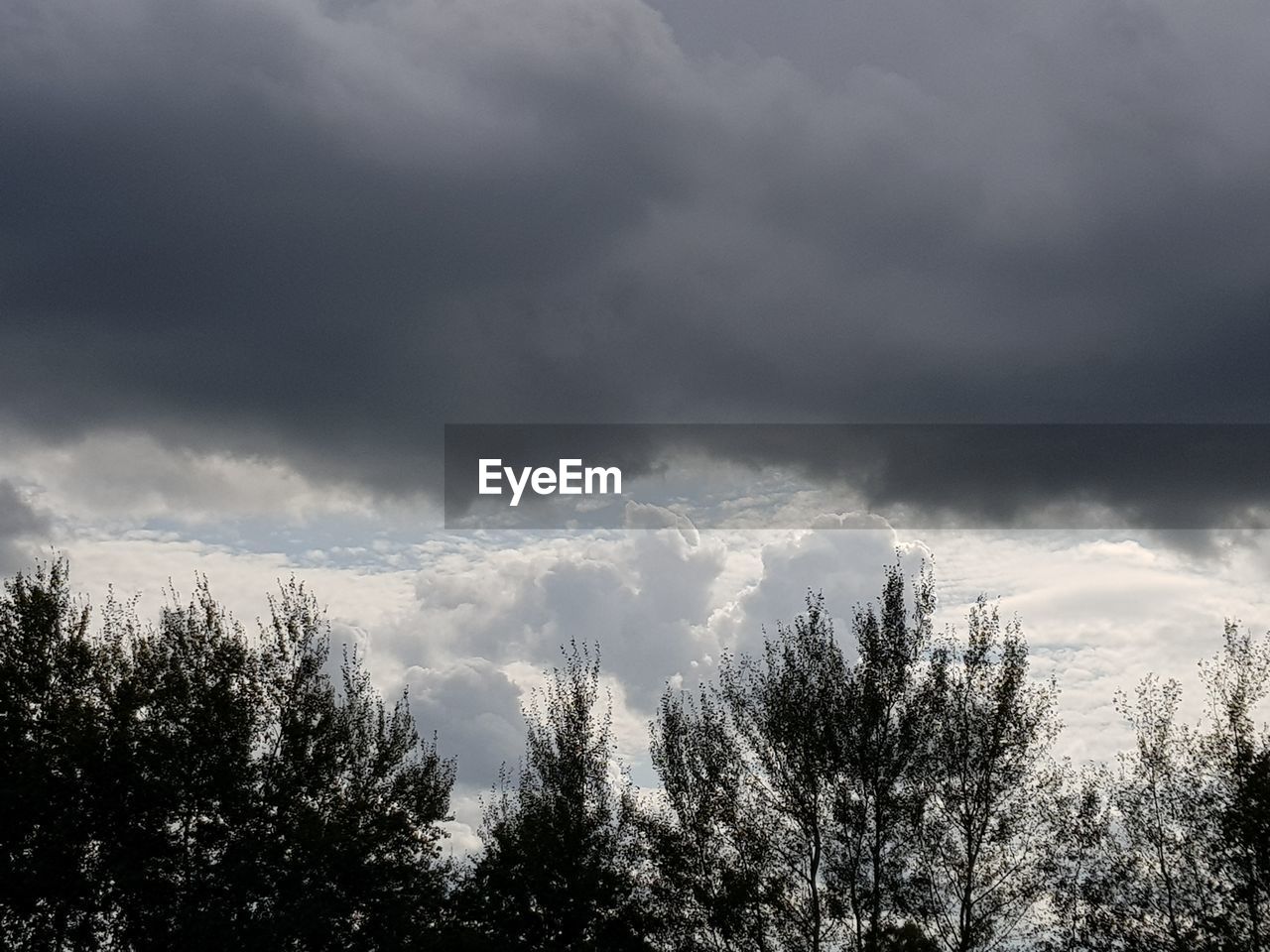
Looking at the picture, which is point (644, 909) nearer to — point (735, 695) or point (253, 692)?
point (735, 695)

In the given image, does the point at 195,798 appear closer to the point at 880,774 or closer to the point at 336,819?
the point at 336,819

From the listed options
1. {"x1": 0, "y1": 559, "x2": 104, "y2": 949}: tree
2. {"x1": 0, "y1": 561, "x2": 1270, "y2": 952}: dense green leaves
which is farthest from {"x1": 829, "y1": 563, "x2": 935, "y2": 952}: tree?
{"x1": 0, "y1": 559, "x2": 104, "y2": 949}: tree

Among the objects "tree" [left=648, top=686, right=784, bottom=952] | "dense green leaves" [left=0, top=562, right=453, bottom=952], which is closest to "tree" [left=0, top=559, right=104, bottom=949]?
"dense green leaves" [left=0, top=562, right=453, bottom=952]

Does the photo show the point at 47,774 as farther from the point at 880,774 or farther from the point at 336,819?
the point at 880,774

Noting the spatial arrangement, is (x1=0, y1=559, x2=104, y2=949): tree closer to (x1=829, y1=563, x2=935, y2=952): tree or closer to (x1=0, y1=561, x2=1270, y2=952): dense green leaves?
(x1=0, y1=561, x2=1270, y2=952): dense green leaves

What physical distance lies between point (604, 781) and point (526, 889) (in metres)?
6.45

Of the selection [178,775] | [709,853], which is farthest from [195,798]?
[709,853]

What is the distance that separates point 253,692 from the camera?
4825cm

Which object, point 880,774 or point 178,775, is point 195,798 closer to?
point 178,775

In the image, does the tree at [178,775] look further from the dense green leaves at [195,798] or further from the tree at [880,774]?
the tree at [880,774]

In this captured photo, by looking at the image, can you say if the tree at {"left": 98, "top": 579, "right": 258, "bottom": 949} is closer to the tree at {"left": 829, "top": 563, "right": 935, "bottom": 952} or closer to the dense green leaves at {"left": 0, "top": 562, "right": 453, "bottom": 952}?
the dense green leaves at {"left": 0, "top": 562, "right": 453, "bottom": 952}

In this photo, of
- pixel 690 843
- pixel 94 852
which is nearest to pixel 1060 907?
pixel 690 843

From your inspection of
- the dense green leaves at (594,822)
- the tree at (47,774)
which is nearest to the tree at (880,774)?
the dense green leaves at (594,822)

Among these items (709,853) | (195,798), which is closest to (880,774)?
(709,853)
